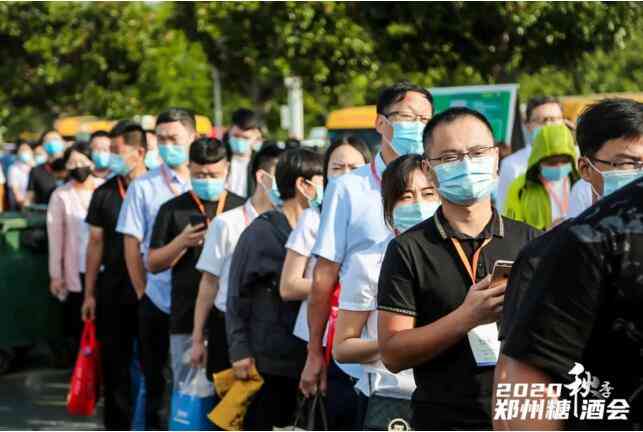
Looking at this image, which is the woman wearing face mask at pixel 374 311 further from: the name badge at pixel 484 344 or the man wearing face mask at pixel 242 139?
the man wearing face mask at pixel 242 139

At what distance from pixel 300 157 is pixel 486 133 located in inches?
93.6

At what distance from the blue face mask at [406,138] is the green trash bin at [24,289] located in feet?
24.7

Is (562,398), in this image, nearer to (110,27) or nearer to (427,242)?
(427,242)

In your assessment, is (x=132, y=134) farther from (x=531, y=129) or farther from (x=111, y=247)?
(x=531, y=129)

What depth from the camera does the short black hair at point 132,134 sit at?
30.3 ft

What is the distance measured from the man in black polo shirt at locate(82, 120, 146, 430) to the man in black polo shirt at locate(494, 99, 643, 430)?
6.38 m

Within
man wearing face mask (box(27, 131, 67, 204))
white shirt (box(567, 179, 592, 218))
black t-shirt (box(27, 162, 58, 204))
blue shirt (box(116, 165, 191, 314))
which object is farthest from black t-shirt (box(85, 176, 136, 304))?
black t-shirt (box(27, 162, 58, 204))

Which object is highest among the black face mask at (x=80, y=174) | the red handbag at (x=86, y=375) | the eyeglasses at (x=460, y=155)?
the eyeglasses at (x=460, y=155)

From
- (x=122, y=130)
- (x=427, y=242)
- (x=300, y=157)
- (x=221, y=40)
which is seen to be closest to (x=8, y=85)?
(x=221, y=40)

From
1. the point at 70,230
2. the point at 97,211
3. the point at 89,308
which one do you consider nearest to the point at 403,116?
the point at 97,211

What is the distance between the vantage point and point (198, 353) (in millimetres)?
7051

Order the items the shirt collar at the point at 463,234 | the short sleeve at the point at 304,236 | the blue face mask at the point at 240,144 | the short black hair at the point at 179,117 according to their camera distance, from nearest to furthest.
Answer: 1. the shirt collar at the point at 463,234
2. the short sleeve at the point at 304,236
3. the short black hair at the point at 179,117
4. the blue face mask at the point at 240,144

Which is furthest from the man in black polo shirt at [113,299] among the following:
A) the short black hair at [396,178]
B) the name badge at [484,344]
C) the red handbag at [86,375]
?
the name badge at [484,344]

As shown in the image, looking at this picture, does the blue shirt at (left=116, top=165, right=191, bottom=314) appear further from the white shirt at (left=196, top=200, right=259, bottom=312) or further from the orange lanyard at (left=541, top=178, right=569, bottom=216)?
the orange lanyard at (left=541, top=178, right=569, bottom=216)
